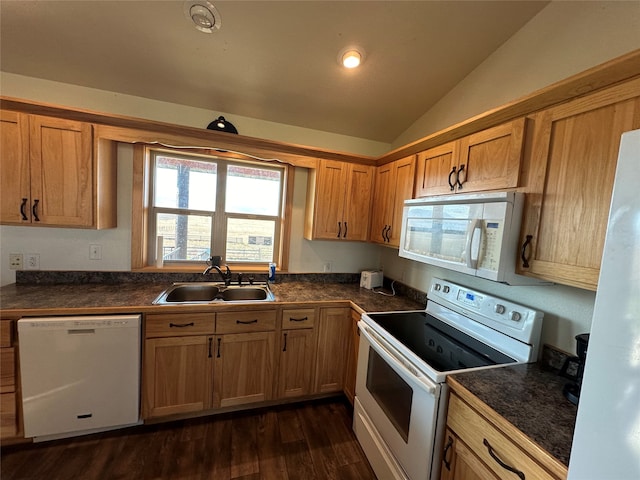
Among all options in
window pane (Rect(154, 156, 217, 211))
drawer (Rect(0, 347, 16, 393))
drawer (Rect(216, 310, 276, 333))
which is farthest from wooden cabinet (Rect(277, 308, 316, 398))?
drawer (Rect(0, 347, 16, 393))

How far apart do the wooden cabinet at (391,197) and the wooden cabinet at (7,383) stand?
2.61 meters

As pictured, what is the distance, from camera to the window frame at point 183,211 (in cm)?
220

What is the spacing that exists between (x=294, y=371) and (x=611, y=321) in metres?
1.95

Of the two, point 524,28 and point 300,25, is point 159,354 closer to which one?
point 300,25

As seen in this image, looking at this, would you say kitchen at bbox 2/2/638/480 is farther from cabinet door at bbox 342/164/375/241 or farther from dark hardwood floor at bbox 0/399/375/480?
dark hardwood floor at bbox 0/399/375/480

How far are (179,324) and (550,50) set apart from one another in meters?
2.83

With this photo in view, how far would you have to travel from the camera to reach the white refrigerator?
1.87ft

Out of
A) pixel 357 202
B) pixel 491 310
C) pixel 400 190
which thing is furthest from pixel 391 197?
pixel 491 310

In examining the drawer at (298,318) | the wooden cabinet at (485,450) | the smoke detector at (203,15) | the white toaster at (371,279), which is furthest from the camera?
the white toaster at (371,279)

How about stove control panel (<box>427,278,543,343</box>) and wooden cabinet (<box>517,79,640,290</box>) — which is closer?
wooden cabinet (<box>517,79,640,290</box>)

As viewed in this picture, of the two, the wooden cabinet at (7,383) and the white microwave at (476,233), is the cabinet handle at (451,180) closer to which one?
the white microwave at (476,233)

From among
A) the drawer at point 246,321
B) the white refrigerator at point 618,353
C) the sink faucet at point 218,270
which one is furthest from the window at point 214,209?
the white refrigerator at point 618,353

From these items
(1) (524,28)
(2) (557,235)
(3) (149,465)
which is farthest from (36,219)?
(1) (524,28)

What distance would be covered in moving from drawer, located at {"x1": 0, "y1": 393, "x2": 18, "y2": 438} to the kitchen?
911 mm
